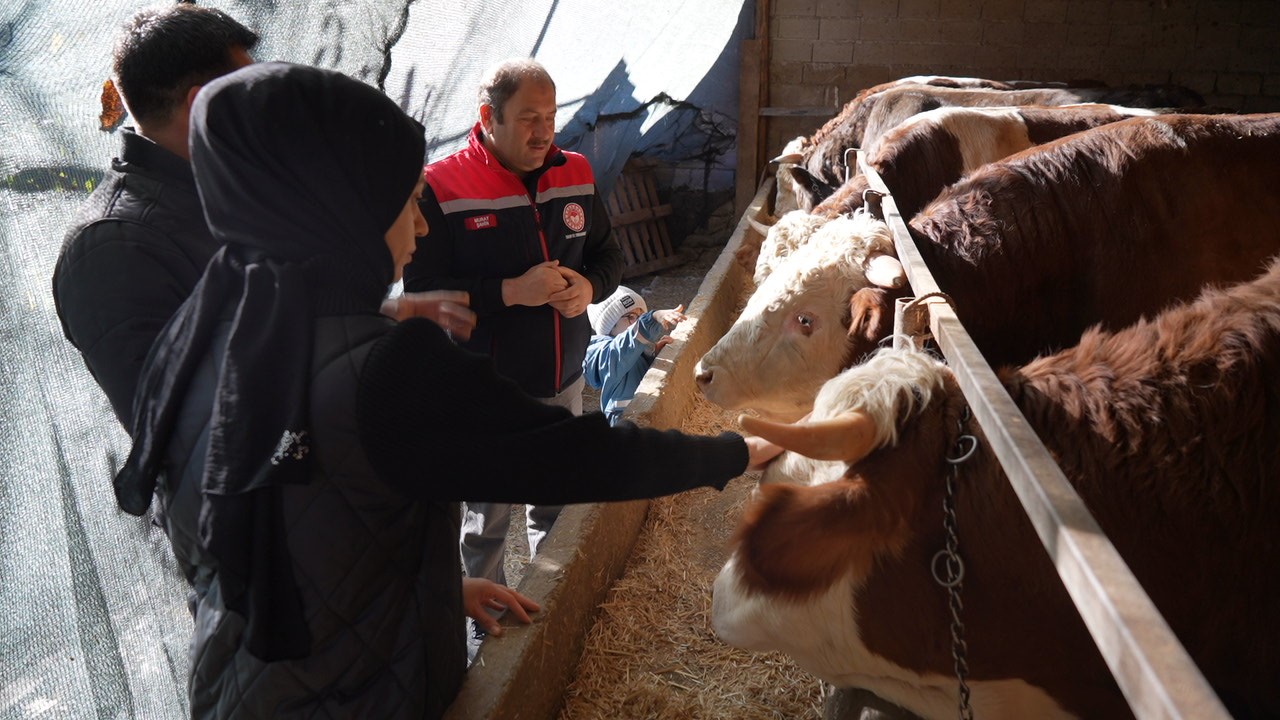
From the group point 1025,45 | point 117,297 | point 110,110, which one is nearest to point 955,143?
point 110,110

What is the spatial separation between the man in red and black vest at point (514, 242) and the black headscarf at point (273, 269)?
156cm

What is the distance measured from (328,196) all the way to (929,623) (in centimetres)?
133

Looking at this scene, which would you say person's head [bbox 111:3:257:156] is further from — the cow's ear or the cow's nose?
the cow's ear

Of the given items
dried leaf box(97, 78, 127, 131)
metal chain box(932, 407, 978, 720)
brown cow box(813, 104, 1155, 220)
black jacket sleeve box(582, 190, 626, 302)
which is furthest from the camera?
brown cow box(813, 104, 1155, 220)

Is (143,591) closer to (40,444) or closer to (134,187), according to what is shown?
(40,444)

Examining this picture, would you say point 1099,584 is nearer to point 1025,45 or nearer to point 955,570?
point 955,570

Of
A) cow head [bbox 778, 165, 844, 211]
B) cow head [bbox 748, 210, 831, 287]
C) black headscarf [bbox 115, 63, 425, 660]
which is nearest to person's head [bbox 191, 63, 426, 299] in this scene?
black headscarf [bbox 115, 63, 425, 660]

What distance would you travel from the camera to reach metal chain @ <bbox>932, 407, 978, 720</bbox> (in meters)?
1.52

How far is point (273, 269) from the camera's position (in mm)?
1234

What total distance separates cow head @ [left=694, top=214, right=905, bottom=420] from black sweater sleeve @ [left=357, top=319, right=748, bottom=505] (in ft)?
5.85

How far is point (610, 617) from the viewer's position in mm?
3207

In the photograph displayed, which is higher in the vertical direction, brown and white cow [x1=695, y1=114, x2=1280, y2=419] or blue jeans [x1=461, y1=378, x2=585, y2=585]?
brown and white cow [x1=695, y1=114, x2=1280, y2=419]

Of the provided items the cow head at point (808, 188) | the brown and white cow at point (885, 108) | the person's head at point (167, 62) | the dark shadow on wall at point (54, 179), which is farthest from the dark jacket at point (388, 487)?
the brown and white cow at point (885, 108)

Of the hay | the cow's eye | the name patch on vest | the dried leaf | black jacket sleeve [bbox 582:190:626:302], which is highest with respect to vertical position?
the dried leaf
